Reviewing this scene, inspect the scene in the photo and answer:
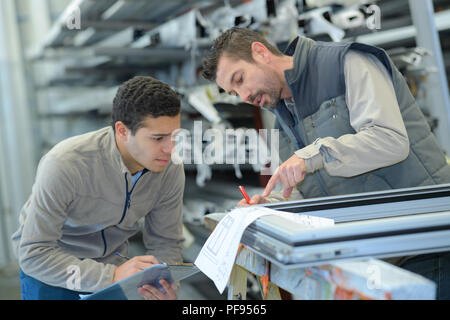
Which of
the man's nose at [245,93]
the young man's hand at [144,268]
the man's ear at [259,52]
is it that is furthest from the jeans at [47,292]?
the man's ear at [259,52]

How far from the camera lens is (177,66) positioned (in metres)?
2.94

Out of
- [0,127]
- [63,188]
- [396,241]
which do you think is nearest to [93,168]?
[63,188]

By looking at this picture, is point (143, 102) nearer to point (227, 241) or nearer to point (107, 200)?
point (107, 200)

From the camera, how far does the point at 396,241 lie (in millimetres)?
749

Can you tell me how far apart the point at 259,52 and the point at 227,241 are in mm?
764

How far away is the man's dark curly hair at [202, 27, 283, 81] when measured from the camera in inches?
58.3

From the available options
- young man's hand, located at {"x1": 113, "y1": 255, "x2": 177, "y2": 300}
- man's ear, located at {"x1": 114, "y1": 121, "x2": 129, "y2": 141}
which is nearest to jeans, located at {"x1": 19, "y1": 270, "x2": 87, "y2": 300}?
young man's hand, located at {"x1": 113, "y1": 255, "x2": 177, "y2": 300}

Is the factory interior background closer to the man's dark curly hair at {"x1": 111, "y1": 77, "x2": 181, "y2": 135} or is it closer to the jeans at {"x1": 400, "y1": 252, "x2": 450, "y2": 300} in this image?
the man's dark curly hair at {"x1": 111, "y1": 77, "x2": 181, "y2": 135}

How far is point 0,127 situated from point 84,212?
2973 millimetres

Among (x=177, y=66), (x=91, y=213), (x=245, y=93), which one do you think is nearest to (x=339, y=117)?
(x=245, y=93)

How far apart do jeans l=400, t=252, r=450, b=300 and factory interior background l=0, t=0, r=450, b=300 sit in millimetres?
948

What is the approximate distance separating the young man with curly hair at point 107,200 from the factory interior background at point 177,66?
0.23 metres

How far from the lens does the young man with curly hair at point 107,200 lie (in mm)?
1370

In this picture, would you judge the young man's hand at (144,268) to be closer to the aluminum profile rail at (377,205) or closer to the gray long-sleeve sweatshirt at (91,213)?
the gray long-sleeve sweatshirt at (91,213)
